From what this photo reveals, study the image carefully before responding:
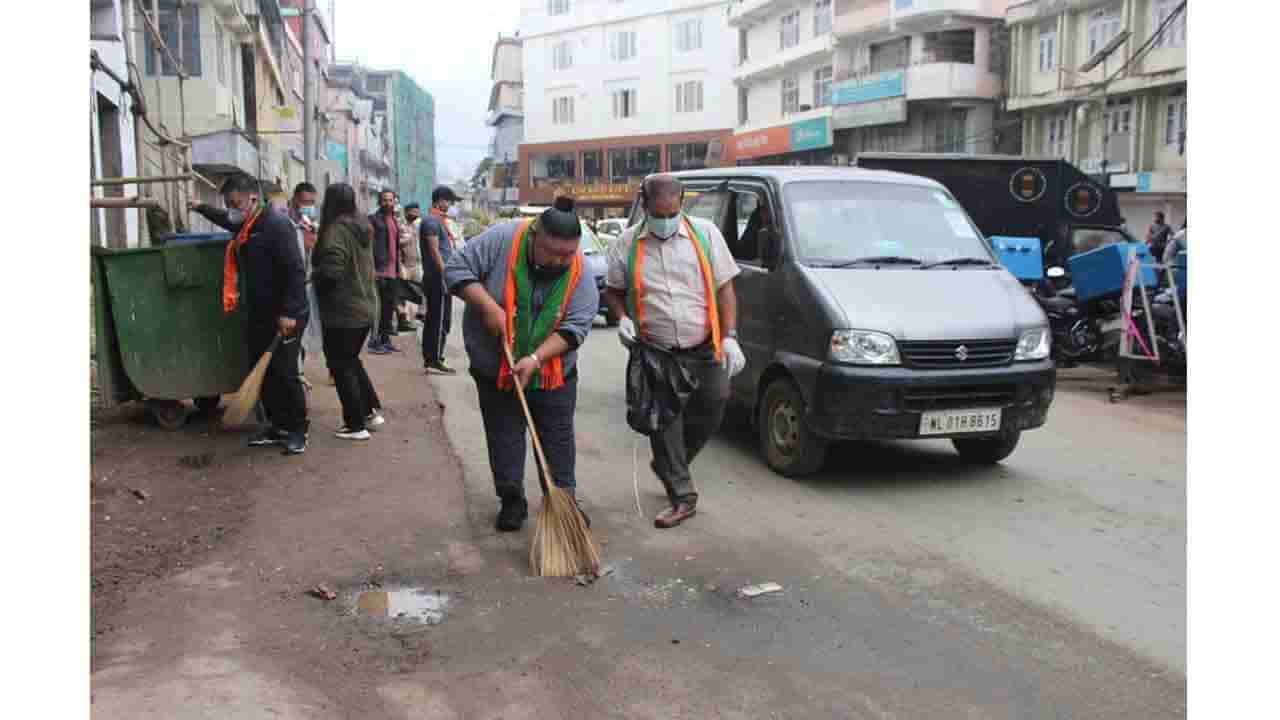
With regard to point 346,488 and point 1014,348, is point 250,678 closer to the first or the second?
point 346,488

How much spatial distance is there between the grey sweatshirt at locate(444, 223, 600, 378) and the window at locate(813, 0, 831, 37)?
136ft

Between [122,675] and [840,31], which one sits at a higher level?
[840,31]

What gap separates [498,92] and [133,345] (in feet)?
260

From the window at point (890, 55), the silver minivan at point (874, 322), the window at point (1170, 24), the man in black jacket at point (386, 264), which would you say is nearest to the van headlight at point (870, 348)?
the silver minivan at point (874, 322)

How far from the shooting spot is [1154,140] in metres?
30.8

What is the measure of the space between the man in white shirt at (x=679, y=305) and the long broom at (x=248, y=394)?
2.64 metres

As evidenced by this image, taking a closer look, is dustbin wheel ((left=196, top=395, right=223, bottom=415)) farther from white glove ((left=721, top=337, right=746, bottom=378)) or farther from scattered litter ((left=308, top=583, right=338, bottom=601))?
white glove ((left=721, top=337, right=746, bottom=378))

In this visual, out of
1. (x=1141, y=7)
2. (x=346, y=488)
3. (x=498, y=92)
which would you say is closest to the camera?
(x=346, y=488)

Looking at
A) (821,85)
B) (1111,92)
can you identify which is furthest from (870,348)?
(821,85)

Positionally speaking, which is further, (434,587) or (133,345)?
(133,345)

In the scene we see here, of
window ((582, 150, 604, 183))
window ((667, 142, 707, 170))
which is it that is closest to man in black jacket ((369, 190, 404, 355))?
window ((667, 142, 707, 170))

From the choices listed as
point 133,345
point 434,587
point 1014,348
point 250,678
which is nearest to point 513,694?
point 250,678

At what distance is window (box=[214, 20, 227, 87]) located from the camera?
27.7 meters

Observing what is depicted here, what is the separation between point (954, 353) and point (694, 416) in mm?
1561
